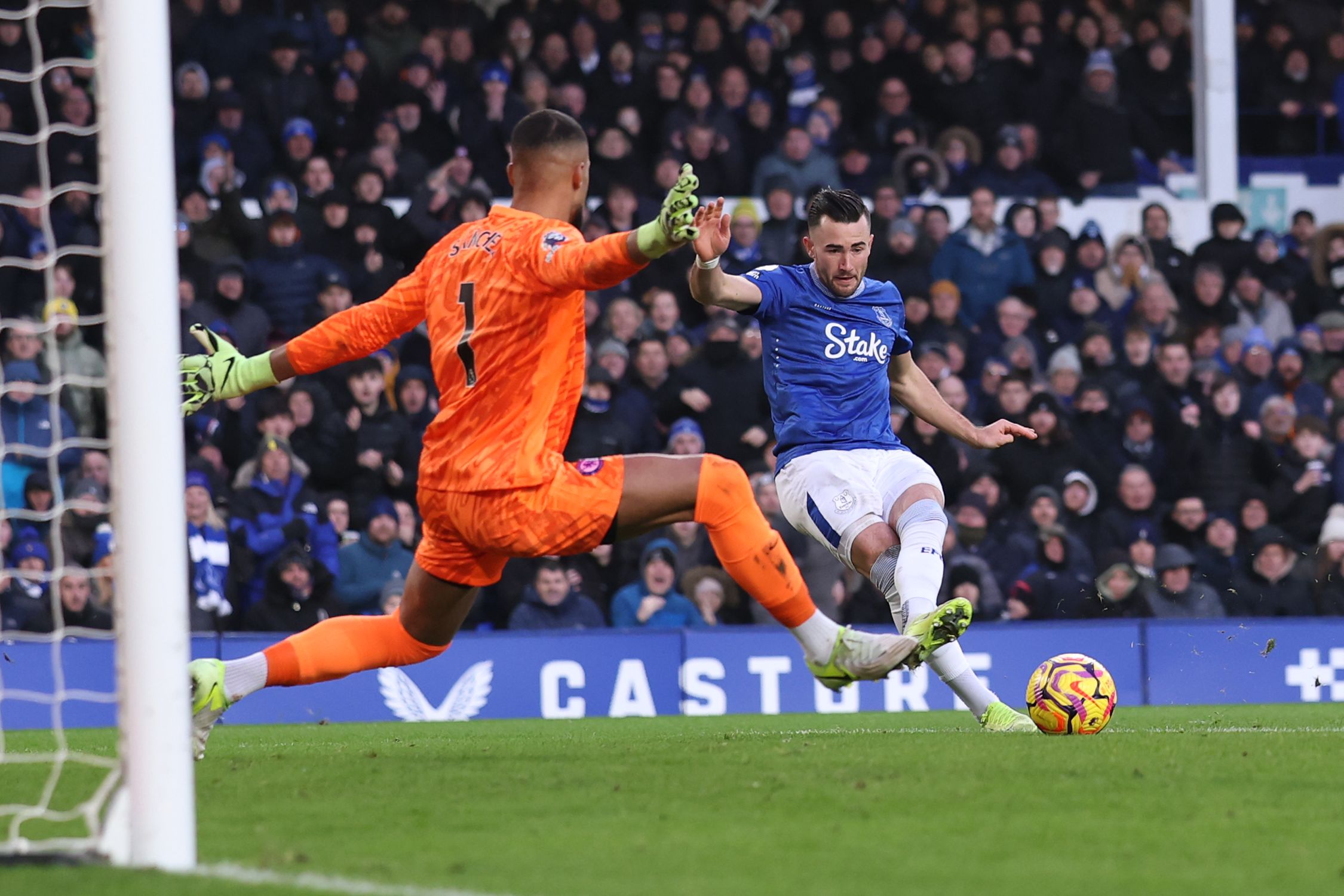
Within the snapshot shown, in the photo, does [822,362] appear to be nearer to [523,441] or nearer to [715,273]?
[715,273]

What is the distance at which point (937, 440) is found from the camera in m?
13.7

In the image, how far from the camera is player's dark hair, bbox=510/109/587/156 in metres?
6.34

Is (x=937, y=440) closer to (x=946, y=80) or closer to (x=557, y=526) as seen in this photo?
(x=946, y=80)

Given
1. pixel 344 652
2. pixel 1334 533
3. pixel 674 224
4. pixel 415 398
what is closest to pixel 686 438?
pixel 415 398

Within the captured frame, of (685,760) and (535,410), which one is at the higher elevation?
(535,410)

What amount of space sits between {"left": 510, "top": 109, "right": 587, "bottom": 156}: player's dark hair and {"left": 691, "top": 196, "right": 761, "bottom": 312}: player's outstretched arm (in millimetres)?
526

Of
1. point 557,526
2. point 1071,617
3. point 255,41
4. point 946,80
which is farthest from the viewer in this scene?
point 946,80

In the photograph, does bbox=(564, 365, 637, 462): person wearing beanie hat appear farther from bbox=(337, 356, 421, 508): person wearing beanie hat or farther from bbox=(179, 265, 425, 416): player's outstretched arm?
bbox=(179, 265, 425, 416): player's outstretched arm

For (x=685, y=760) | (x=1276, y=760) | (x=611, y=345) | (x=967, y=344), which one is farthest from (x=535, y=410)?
(x=967, y=344)

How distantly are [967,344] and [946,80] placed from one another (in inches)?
156

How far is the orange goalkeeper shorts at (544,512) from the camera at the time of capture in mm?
6133

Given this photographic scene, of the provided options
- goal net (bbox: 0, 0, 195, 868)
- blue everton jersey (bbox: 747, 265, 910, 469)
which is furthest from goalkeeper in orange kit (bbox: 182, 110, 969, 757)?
blue everton jersey (bbox: 747, 265, 910, 469)

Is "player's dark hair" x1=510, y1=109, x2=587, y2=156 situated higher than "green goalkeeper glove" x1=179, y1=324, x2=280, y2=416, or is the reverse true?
"player's dark hair" x1=510, y1=109, x2=587, y2=156

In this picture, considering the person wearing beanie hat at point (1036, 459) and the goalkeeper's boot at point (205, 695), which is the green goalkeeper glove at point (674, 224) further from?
the person wearing beanie hat at point (1036, 459)
